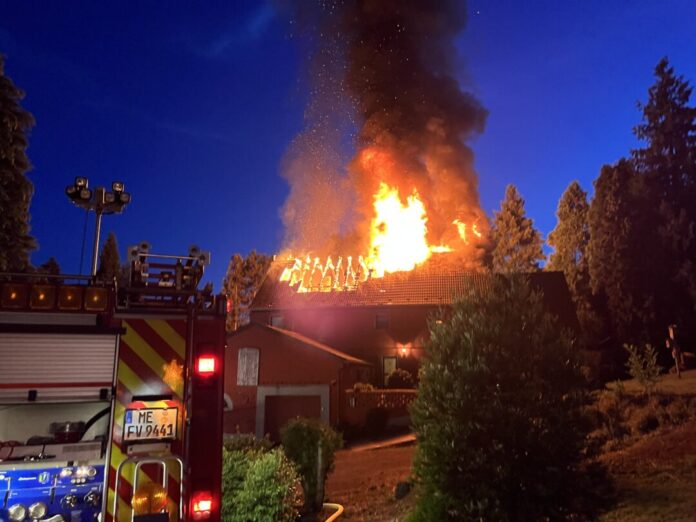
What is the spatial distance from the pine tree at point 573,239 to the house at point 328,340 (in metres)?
7.74

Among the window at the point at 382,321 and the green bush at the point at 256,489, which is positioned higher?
the window at the point at 382,321

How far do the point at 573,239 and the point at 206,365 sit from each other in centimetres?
4801

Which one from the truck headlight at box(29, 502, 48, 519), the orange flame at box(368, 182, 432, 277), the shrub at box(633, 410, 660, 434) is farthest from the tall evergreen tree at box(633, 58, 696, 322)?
the truck headlight at box(29, 502, 48, 519)

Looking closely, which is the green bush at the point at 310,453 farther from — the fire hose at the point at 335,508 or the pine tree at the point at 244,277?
the pine tree at the point at 244,277

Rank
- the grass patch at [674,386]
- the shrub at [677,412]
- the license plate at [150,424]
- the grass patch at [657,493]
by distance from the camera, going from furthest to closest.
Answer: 1. the grass patch at [674,386]
2. the shrub at [677,412]
3. the grass patch at [657,493]
4. the license plate at [150,424]

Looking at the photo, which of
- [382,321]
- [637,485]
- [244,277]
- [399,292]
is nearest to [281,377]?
[382,321]

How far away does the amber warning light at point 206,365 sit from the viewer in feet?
20.2

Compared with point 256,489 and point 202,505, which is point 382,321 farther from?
point 202,505

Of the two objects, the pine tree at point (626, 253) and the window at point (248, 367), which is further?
the pine tree at point (626, 253)

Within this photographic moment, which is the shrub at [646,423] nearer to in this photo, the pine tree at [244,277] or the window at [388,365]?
the window at [388,365]

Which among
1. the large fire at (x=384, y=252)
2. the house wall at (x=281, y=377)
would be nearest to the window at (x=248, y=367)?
the house wall at (x=281, y=377)

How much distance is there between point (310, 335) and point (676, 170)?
2950 cm

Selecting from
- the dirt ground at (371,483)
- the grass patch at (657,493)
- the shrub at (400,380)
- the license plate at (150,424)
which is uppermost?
the shrub at (400,380)

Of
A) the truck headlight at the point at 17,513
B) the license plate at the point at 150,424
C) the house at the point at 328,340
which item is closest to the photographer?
the truck headlight at the point at 17,513
